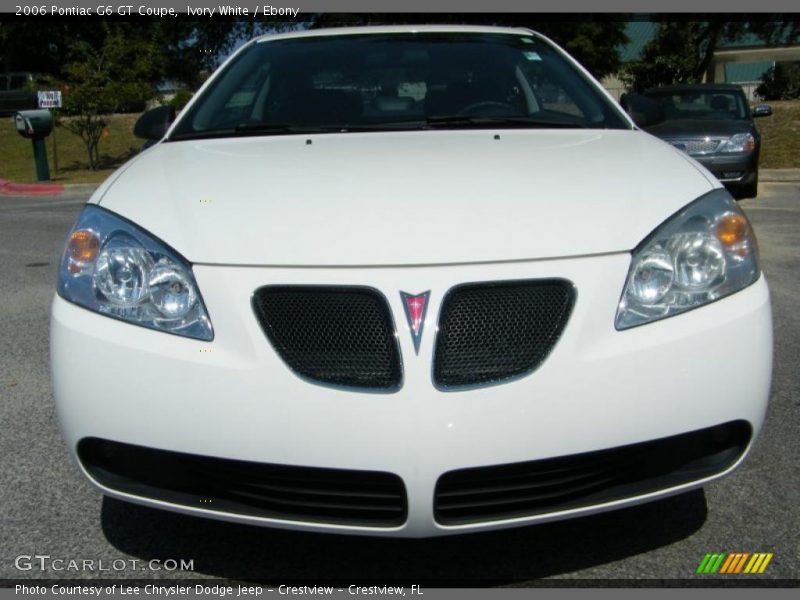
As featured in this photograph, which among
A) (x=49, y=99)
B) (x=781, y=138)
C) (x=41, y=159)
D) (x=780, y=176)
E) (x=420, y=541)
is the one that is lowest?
(x=41, y=159)

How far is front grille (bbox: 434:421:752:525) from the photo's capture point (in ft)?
7.02

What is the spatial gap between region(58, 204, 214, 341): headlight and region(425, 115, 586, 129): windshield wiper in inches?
52.9

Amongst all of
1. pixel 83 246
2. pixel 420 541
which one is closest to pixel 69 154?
pixel 83 246

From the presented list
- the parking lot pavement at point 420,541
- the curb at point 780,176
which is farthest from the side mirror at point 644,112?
the curb at point 780,176

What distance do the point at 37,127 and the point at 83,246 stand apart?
14181 millimetres

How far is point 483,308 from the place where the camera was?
2.17 meters

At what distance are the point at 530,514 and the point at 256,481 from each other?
2.11ft

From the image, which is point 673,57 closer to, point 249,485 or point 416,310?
point 416,310

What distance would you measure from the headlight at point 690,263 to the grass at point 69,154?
14.0m

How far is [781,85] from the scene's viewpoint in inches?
1177

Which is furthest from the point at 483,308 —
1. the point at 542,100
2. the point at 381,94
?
the point at 542,100

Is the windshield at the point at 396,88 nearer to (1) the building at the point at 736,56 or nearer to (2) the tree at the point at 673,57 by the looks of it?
(2) the tree at the point at 673,57

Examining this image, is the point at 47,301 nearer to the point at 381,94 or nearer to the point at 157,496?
the point at 381,94

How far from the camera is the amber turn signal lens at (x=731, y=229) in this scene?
244cm
